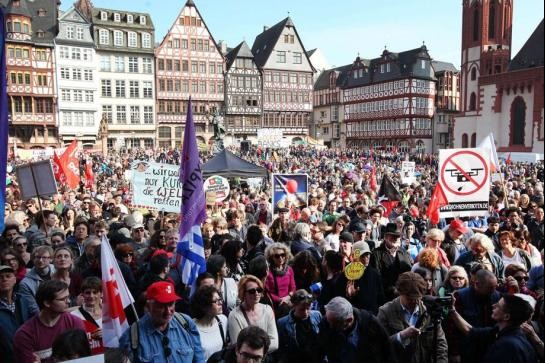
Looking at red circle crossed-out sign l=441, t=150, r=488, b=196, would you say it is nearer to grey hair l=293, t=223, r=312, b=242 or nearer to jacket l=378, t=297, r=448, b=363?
grey hair l=293, t=223, r=312, b=242

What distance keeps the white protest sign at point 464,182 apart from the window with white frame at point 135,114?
4868 centimetres

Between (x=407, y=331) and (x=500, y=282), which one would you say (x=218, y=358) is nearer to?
(x=407, y=331)

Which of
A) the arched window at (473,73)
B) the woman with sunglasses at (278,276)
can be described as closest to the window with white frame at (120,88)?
the arched window at (473,73)

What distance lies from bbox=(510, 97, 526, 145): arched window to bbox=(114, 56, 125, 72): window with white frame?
39.9m

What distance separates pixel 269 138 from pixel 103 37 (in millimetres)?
Answer: 23908

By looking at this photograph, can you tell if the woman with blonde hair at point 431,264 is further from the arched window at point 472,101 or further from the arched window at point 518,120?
the arched window at point 472,101

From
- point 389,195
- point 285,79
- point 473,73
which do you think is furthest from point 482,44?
point 389,195

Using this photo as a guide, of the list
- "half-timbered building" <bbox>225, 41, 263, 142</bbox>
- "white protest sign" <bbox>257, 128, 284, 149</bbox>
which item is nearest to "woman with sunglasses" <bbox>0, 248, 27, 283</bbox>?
"white protest sign" <bbox>257, 128, 284, 149</bbox>

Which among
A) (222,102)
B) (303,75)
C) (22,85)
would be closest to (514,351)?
(22,85)

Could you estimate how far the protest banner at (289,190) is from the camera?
33.3 ft

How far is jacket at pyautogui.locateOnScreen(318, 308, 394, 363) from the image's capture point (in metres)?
3.64

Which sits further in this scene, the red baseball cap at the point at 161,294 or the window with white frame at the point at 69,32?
the window with white frame at the point at 69,32

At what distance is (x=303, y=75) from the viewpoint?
60.2 m

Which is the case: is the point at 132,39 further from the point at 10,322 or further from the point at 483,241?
the point at 10,322
